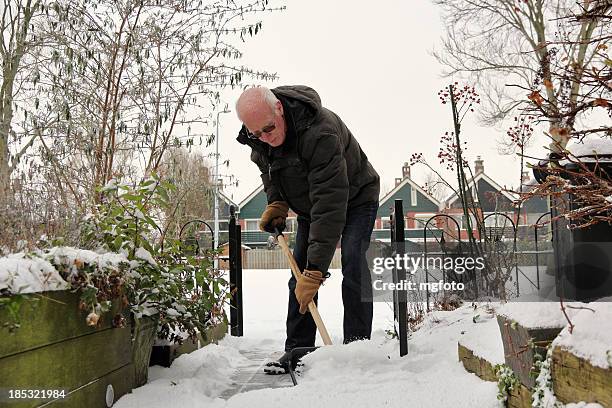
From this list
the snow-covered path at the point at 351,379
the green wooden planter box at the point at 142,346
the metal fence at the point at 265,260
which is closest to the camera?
the snow-covered path at the point at 351,379

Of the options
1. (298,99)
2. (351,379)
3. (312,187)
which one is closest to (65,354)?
(351,379)

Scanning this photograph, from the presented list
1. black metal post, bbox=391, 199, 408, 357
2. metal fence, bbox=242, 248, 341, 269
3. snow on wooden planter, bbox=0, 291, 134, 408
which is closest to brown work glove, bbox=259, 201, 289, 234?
black metal post, bbox=391, 199, 408, 357

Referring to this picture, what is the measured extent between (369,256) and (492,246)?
1099 mm

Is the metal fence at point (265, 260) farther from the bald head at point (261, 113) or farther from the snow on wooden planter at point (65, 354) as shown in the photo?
the snow on wooden planter at point (65, 354)

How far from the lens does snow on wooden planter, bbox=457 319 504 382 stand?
80.0 inches

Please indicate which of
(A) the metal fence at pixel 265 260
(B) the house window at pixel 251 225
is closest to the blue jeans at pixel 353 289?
(A) the metal fence at pixel 265 260

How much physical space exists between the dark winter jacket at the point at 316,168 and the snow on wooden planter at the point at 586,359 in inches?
56.8

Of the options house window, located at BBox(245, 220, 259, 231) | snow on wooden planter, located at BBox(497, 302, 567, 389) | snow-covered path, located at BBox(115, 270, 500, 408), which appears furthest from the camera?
house window, located at BBox(245, 220, 259, 231)

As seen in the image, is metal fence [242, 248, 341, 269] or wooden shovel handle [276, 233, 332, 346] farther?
metal fence [242, 248, 341, 269]

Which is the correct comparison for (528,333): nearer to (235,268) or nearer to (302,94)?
(302,94)

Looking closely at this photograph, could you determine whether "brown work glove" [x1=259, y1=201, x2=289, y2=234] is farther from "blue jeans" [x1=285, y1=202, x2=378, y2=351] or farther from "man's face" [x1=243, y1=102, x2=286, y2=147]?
"man's face" [x1=243, y1=102, x2=286, y2=147]

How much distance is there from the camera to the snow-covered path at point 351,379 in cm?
213

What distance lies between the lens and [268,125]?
9.06ft

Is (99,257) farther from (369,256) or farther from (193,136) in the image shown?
(193,136)
